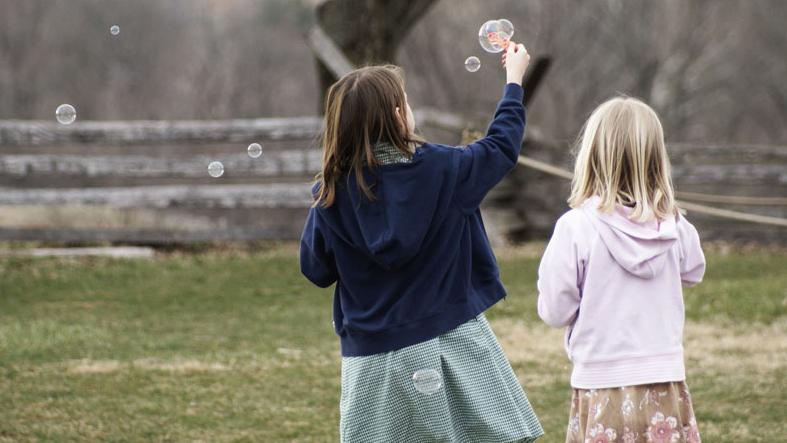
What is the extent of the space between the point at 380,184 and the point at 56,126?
8.76 m

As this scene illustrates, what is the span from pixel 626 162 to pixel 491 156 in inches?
17.4

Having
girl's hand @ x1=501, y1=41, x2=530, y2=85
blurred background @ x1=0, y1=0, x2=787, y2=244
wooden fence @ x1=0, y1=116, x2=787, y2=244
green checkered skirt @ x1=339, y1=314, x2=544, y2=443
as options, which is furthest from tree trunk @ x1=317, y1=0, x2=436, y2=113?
green checkered skirt @ x1=339, y1=314, x2=544, y2=443

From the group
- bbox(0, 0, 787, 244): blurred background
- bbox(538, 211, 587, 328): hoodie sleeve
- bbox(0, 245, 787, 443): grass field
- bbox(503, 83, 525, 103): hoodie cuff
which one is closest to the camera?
bbox(538, 211, 587, 328): hoodie sleeve

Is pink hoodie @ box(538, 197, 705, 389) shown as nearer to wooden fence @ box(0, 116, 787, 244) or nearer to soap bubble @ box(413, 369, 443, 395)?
soap bubble @ box(413, 369, 443, 395)

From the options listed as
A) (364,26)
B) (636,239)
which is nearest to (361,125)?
(636,239)

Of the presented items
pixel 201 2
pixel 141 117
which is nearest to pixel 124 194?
pixel 141 117

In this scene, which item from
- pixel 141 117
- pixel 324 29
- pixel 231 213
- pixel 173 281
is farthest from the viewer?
pixel 141 117

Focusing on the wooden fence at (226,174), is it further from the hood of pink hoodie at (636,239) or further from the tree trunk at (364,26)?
the hood of pink hoodie at (636,239)

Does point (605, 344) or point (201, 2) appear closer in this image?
point (605, 344)

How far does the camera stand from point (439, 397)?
3195 mm

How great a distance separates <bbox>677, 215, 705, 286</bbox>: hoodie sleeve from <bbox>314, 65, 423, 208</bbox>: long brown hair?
90 cm

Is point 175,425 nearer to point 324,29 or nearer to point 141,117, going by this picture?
point 324,29

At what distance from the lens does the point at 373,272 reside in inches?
128

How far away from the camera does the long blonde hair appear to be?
3285 millimetres
